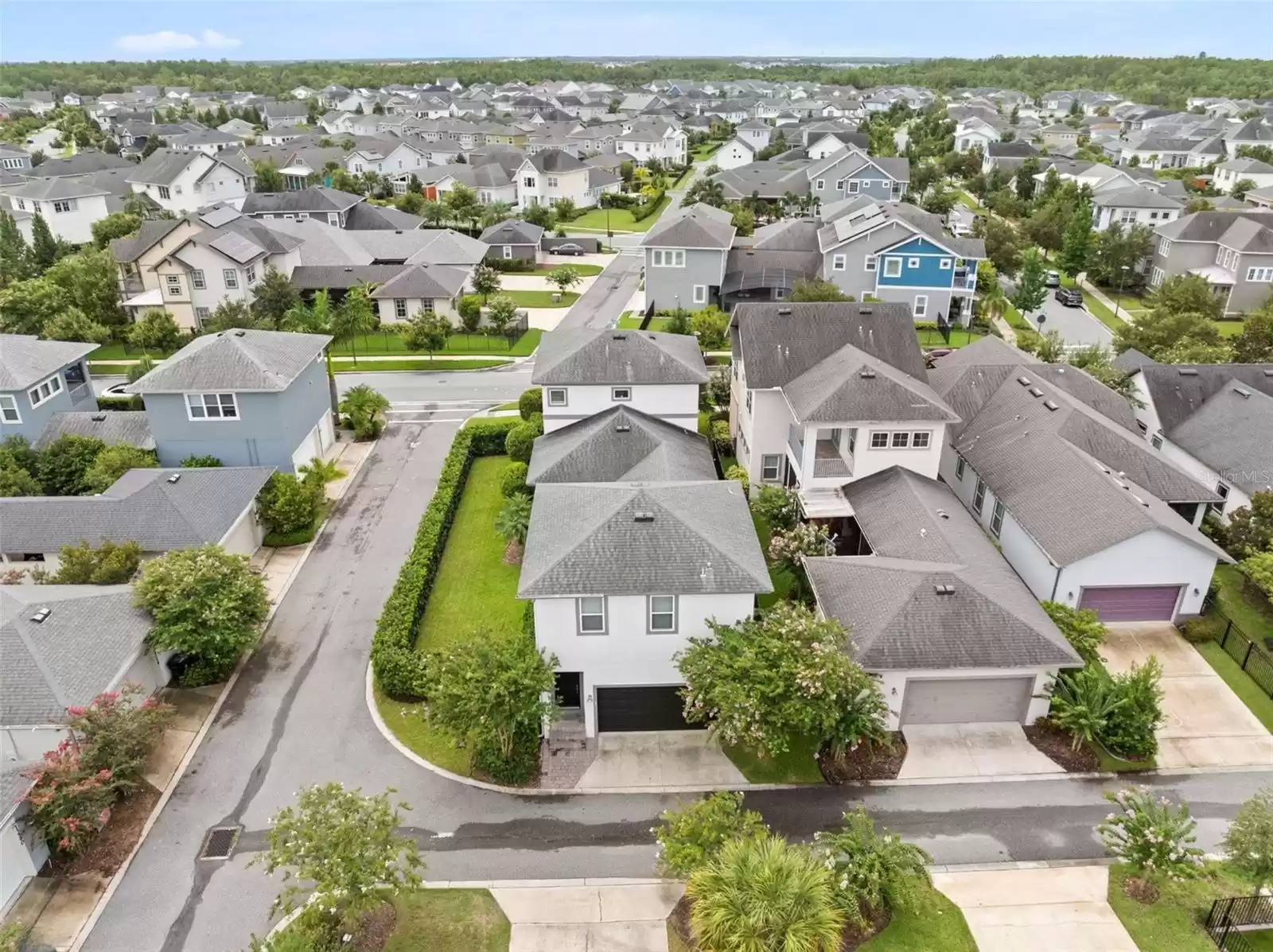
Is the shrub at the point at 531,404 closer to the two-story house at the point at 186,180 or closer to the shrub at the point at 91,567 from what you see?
the shrub at the point at 91,567

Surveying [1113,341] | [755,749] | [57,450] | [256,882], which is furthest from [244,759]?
[1113,341]

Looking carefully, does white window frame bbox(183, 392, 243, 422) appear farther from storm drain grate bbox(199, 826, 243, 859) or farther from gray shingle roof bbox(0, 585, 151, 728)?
storm drain grate bbox(199, 826, 243, 859)

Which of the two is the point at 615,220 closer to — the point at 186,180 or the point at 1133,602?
→ the point at 186,180

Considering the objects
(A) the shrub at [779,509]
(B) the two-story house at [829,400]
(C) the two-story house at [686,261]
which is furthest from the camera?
(C) the two-story house at [686,261]

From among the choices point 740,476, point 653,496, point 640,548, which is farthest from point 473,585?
point 740,476

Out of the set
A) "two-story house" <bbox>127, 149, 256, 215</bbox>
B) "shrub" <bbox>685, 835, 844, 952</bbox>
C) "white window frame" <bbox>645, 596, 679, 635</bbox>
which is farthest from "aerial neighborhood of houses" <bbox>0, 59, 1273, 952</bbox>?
"two-story house" <bbox>127, 149, 256, 215</bbox>

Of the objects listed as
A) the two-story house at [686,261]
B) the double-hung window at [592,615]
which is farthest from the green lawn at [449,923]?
the two-story house at [686,261]
